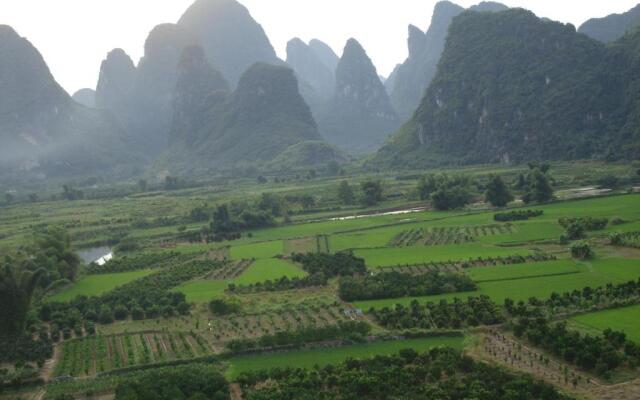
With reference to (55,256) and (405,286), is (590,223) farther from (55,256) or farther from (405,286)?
(55,256)

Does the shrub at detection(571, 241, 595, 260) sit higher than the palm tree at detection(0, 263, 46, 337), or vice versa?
the palm tree at detection(0, 263, 46, 337)

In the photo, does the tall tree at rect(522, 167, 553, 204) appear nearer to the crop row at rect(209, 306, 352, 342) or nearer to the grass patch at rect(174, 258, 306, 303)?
the grass patch at rect(174, 258, 306, 303)

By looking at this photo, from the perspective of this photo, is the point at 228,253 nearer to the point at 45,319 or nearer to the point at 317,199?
the point at 45,319

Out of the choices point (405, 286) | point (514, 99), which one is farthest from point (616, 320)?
point (514, 99)

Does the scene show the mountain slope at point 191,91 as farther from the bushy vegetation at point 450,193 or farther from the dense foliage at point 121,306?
the dense foliage at point 121,306

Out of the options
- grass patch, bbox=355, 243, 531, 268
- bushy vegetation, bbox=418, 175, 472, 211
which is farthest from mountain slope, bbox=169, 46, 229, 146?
grass patch, bbox=355, 243, 531, 268

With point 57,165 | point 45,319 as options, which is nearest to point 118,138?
point 57,165

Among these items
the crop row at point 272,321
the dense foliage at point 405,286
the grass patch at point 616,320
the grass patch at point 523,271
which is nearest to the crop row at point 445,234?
the grass patch at point 523,271
